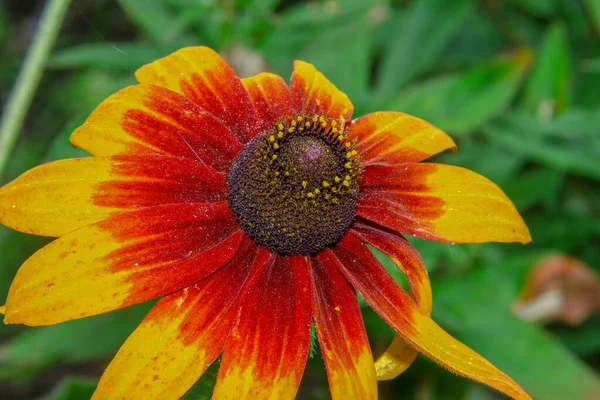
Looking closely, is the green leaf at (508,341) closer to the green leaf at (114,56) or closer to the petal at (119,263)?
the petal at (119,263)

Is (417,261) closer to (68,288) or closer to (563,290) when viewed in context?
(68,288)

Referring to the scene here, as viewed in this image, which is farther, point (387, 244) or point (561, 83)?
point (561, 83)

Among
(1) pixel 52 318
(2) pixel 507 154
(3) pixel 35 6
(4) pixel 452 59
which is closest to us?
(1) pixel 52 318

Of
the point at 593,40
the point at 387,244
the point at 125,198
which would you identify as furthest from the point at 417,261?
the point at 593,40

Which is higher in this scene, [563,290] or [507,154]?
[507,154]

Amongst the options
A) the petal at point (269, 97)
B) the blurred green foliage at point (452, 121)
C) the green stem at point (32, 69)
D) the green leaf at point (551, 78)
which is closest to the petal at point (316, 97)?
the petal at point (269, 97)

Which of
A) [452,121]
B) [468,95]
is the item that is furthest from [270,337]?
[468,95]
